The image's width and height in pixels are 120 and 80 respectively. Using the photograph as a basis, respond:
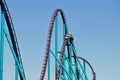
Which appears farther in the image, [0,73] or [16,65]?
[16,65]

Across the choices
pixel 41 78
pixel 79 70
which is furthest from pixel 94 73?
pixel 41 78

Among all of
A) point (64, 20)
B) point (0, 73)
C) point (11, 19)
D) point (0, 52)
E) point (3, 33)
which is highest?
point (64, 20)

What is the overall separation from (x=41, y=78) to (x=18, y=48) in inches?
53.0

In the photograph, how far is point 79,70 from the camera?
15289mm

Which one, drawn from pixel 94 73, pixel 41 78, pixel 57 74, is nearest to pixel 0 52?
pixel 41 78

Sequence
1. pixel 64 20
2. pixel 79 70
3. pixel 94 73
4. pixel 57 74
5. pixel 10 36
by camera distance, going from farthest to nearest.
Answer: pixel 94 73 → pixel 79 70 → pixel 64 20 → pixel 57 74 → pixel 10 36

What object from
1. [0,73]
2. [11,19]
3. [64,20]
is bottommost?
[0,73]

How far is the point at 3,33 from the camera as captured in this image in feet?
33.1

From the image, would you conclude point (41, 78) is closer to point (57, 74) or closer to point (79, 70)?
point (57, 74)

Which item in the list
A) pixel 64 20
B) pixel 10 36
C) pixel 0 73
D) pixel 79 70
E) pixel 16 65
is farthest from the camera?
pixel 79 70

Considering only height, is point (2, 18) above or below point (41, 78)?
above

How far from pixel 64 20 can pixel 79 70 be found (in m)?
2.66

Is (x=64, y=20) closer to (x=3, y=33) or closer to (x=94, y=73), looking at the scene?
(x=3, y=33)

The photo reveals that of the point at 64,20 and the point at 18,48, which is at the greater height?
the point at 64,20
